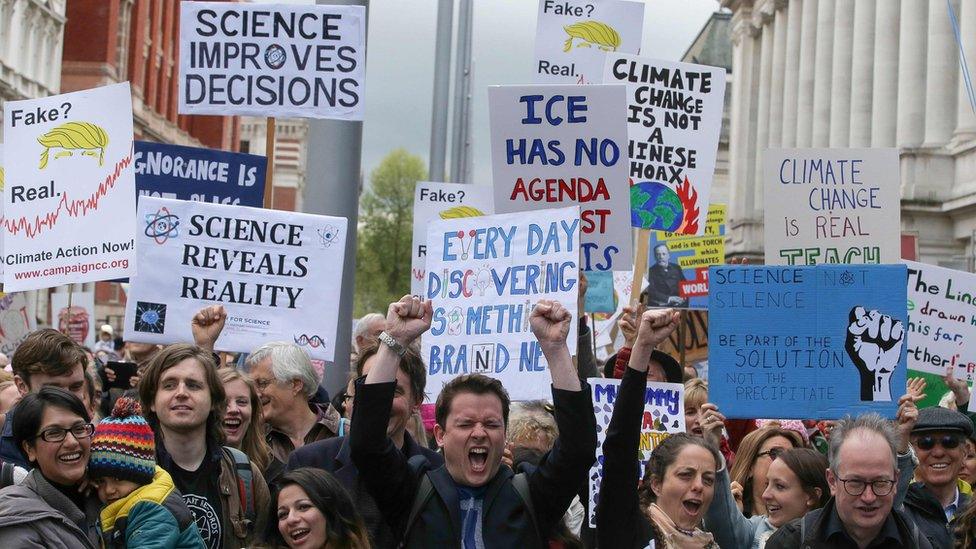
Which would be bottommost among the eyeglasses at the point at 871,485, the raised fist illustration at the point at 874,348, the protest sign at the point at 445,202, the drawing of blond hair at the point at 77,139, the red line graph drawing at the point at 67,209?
the eyeglasses at the point at 871,485

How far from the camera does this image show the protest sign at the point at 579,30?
13594 millimetres

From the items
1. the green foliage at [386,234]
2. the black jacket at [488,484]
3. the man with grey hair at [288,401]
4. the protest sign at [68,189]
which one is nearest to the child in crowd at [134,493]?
the black jacket at [488,484]

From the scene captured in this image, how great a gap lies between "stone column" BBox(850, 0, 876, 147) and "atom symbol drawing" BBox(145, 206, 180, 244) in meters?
34.6

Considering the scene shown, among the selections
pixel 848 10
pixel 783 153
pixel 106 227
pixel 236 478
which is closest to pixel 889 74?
pixel 848 10

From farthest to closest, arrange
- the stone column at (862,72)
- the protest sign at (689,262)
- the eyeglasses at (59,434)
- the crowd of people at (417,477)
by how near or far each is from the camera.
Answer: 1. the stone column at (862,72)
2. the protest sign at (689,262)
3. the eyeglasses at (59,434)
4. the crowd of people at (417,477)

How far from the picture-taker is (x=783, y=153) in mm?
11273

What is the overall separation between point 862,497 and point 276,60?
6.30 metres

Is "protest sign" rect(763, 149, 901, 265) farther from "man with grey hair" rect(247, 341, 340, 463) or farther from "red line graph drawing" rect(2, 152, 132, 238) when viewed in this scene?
"man with grey hair" rect(247, 341, 340, 463)

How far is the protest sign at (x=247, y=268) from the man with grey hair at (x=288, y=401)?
1.42 m

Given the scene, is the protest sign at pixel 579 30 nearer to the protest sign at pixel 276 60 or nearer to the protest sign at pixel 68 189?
the protest sign at pixel 276 60

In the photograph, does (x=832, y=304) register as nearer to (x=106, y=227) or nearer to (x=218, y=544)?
(x=218, y=544)

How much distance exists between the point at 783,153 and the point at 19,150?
525 cm

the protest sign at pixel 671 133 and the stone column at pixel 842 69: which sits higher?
the stone column at pixel 842 69

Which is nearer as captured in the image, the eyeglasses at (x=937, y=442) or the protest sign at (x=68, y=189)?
the eyeglasses at (x=937, y=442)
